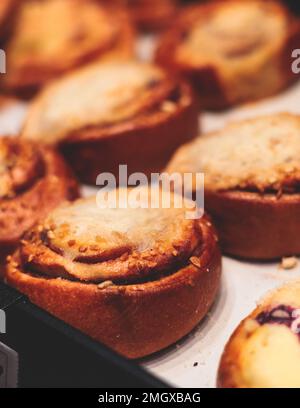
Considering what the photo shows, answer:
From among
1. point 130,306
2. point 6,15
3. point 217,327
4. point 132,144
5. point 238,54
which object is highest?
point 6,15

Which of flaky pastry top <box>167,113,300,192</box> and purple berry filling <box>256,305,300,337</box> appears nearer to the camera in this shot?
purple berry filling <box>256,305,300,337</box>

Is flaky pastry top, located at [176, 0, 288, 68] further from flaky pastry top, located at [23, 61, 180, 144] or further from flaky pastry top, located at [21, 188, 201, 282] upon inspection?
flaky pastry top, located at [21, 188, 201, 282]

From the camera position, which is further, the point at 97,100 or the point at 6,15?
the point at 6,15

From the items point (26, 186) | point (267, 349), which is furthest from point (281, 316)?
point (26, 186)

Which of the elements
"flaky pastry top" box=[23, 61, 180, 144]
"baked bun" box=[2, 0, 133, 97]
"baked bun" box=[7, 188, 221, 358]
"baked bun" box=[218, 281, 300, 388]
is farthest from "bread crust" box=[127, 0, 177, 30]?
"baked bun" box=[218, 281, 300, 388]

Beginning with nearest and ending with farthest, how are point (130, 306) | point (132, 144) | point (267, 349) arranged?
1. point (267, 349)
2. point (130, 306)
3. point (132, 144)

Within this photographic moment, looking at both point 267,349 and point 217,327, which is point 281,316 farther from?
point 217,327
